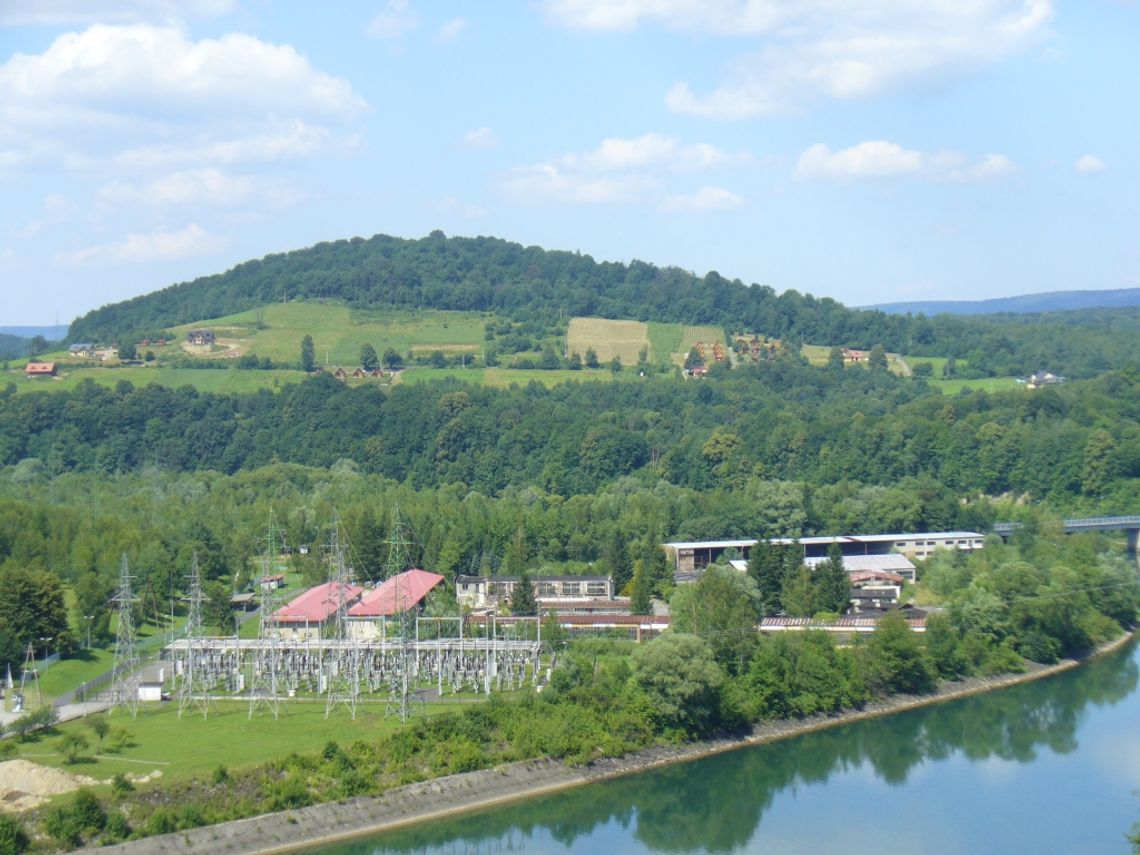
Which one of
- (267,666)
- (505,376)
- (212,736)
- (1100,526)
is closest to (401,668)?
(267,666)

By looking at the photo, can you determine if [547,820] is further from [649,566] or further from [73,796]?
[649,566]

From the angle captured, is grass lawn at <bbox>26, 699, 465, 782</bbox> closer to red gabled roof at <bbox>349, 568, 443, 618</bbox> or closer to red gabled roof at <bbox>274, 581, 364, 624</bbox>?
red gabled roof at <bbox>349, 568, 443, 618</bbox>

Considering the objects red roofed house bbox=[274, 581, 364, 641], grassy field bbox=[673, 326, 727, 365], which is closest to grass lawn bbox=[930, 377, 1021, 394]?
grassy field bbox=[673, 326, 727, 365]

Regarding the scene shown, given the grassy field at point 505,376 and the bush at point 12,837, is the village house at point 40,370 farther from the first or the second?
the bush at point 12,837

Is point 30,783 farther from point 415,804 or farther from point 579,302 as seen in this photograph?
point 579,302

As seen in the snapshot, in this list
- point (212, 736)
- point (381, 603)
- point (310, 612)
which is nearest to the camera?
point (212, 736)

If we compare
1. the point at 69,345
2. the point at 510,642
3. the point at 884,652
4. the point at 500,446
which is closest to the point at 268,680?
the point at 510,642
